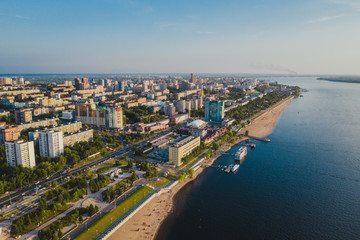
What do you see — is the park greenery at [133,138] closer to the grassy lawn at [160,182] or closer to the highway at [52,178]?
the highway at [52,178]

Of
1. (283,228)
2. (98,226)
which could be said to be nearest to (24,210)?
(98,226)

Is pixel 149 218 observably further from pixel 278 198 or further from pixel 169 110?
pixel 169 110

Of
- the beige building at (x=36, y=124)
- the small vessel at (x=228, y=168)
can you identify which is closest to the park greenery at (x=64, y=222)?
the small vessel at (x=228, y=168)

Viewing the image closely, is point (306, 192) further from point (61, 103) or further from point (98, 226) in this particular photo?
point (61, 103)

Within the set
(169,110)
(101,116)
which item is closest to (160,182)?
(101,116)

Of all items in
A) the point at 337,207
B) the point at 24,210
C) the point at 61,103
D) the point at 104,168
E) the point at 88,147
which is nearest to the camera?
the point at 24,210

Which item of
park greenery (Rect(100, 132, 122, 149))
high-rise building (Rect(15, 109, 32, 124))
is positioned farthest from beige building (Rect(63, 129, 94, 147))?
high-rise building (Rect(15, 109, 32, 124))
